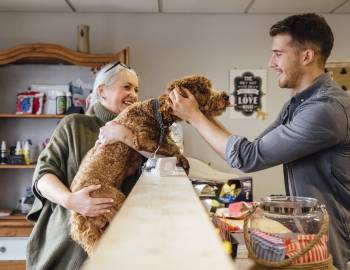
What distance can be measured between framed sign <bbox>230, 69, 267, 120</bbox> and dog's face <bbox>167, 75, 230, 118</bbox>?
225 cm

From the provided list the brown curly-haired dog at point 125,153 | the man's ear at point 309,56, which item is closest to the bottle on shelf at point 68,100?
the brown curly-haired dog at point 125,153

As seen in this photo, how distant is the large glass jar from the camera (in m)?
0.83

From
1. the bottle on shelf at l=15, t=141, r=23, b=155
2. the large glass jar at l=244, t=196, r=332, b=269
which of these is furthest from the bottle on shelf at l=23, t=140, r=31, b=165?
the large glass jar at l=244, t=196, r=332, b=269

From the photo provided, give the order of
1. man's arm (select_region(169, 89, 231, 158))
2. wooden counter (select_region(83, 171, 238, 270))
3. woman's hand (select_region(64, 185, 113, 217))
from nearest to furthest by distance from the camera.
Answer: wooden counter (select_region(83, 171, 238, 270)), woman's hand (select_region(64, 185, 113, 217)), man's arm (select_region(169, 89, 231, 158))

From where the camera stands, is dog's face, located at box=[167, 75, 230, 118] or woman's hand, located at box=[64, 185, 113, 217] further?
dog's face, located at box=[167, 75, 230, 118]

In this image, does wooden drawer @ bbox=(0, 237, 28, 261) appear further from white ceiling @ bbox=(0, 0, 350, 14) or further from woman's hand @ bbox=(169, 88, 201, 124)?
woman's hand @ bbox=(169, 88, 201, 124)

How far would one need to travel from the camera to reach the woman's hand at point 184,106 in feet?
4.09

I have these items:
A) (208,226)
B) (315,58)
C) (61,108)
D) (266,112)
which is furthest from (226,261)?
(266,112)

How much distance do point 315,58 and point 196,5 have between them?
82.1 inches

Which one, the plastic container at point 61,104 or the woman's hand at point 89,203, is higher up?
the plastic container at point 61,104

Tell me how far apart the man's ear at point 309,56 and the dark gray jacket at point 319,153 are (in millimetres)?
146

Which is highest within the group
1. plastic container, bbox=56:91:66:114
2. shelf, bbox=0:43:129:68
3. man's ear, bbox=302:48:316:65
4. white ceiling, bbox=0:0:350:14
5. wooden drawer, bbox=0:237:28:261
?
white ceiling, bbox=0:0:350:14

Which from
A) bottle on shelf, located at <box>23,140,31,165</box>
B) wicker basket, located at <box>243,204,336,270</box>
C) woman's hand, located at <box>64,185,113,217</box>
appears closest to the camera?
wicker basket, located at <box>243,204,336,270</box>

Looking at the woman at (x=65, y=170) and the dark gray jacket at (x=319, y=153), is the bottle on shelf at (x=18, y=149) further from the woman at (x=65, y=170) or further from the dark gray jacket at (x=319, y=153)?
the dark gray jacket at (x=319, y=153)
